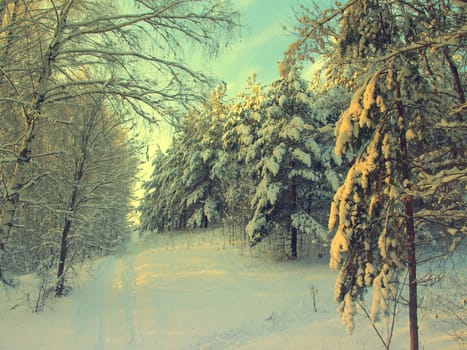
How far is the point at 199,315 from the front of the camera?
8953mm

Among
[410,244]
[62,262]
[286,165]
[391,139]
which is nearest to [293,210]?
[286,165]

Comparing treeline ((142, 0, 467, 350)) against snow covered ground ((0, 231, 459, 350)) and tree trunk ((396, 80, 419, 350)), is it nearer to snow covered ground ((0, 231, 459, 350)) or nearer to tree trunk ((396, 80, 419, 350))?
tree trunk ((396, 80, 419, 350))

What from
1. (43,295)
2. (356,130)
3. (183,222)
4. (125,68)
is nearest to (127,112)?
(125,68)

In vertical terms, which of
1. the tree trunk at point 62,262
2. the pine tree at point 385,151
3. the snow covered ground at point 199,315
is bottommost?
the snow covered ground at point 199,315

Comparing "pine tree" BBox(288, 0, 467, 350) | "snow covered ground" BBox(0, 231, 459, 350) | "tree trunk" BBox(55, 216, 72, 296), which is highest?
"pine tree" BBox(288, 0, 467, 350)

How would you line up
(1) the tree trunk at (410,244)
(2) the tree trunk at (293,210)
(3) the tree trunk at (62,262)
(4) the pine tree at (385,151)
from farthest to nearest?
1. (2) the tree trunk at (293,210)
2. (3) the tree trunk at (62,262)
3. (1) the tree trunk at (410,244)
4. (4) the pine tree at (385,151)

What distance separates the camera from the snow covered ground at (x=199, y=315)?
6.82 meters

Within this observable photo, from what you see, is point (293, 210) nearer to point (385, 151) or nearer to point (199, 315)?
point (199, 315)

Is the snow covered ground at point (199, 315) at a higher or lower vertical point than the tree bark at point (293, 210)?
lower

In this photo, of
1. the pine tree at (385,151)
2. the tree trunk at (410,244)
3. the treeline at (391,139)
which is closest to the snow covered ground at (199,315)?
the tree trunk at (410,244)

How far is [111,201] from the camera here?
11.7m

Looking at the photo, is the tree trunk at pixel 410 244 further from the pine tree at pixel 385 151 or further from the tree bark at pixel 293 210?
the tree bark at pixel 293 210

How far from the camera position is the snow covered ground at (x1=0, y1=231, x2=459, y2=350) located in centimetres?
682

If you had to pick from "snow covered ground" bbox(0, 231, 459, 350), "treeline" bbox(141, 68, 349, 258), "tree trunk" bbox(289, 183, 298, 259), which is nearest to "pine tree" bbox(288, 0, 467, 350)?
"snow covered ground" bbox(0, 231, 459, 350)
